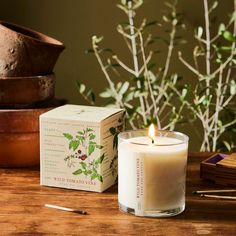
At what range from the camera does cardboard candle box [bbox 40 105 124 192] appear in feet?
3.60

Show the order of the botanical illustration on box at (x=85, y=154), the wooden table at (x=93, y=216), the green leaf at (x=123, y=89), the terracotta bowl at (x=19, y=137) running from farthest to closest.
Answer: the green leaf at (x=123, y=89)
the terracotta bowl at (x=19, y=137)
the botanical illustration on box at (x=85, y=154)
the wooden table at (x=93, y=216)

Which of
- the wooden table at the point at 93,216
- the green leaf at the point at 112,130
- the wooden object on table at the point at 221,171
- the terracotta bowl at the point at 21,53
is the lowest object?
the wooden table at the point at 93,216

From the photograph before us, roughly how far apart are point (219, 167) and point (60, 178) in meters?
0.32

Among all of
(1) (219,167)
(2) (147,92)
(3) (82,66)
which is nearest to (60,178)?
(1) (219,167)

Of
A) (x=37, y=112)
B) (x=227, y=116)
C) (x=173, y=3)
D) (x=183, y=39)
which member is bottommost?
(x=227, y=116)

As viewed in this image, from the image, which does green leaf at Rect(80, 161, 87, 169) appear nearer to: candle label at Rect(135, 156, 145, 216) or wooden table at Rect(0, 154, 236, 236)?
wooden table at Rect(0, 154, 236, 236)

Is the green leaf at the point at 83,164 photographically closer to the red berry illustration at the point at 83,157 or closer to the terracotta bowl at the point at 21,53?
the red berry illustration at the point at 83,157

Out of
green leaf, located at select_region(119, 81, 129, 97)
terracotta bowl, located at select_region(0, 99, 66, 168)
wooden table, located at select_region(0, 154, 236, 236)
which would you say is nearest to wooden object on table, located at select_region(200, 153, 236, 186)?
wooden table, located at select_region(0, 154, 236, 236)

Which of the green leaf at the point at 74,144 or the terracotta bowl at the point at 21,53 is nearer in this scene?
the green leaf at the point at 74,144

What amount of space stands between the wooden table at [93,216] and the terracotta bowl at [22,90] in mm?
206

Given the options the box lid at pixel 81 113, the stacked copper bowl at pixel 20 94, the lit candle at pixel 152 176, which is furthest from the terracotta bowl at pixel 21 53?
the lit candle at pixel 152 176

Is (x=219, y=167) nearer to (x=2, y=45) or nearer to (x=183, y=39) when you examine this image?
(x=2, y=45)

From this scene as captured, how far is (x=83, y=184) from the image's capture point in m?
1.12

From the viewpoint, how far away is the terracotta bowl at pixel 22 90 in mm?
1271
